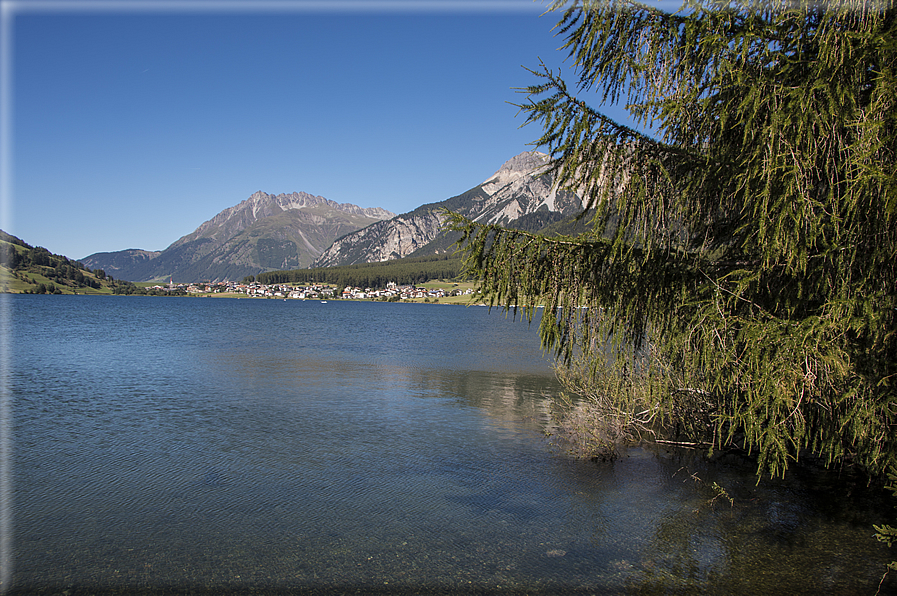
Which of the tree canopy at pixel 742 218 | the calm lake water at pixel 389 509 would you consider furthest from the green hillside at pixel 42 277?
the tree canopy at pixel 742 218

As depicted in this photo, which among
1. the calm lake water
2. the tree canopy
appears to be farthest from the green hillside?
the tree canopy

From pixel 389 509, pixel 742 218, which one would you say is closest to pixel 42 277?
pixel 389 509

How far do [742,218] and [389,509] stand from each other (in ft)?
28.3

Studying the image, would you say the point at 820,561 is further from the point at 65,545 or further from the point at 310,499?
the point at 65,545

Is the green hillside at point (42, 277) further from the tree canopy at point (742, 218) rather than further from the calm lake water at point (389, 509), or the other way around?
the tree canopy at point (742, 218)

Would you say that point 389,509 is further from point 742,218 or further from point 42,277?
point 42,277

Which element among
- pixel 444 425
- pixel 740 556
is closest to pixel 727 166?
pixel 740 556

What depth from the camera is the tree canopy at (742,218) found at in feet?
23.7

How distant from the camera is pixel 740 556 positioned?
8617 mm

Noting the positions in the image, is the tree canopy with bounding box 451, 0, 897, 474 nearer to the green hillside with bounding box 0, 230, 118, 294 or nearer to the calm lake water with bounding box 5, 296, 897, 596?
the calm lake water with bounding box 5, 296, 897, 596

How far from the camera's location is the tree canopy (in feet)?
23.7

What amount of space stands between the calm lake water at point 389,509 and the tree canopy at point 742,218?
226 centimetres

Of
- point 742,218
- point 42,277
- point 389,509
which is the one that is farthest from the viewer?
point 42,277

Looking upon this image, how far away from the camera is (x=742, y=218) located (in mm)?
8945
